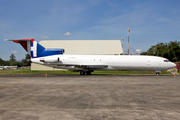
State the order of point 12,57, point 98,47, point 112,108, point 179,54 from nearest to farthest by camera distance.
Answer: point 112,108 → point 98,47 → point 179,54 → point 12,57

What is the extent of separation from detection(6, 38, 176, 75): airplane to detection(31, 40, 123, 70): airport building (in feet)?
80.7

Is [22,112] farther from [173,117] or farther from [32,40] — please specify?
[32,40]

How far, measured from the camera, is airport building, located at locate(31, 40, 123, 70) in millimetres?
54784

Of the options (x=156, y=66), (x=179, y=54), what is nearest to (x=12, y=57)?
(x=179, y=54)

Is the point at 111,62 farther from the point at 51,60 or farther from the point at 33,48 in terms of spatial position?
the point at 33,48

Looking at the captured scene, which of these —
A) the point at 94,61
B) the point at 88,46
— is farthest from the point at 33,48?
the point at 88,46

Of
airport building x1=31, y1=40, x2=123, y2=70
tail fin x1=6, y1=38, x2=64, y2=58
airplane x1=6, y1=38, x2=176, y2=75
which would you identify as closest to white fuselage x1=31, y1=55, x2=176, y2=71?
airplane x1=6, y1=38, x2=176, y2=75

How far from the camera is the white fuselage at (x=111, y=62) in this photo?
28.4 meters

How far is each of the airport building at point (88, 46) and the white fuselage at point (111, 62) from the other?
24.8m

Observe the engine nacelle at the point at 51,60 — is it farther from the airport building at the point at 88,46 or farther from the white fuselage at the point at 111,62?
the airport building at the point at 88,46

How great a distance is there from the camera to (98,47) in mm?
56344

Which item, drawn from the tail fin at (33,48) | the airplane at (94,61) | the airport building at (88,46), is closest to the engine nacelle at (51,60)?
the airplane at (94,61)

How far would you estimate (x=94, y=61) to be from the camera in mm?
29656

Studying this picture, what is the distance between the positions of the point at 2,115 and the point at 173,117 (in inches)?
223
